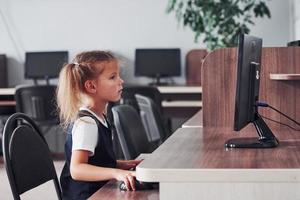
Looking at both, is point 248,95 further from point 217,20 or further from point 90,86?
point 217,20

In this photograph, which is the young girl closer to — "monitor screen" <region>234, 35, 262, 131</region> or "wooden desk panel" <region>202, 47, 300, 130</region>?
"monitor screen" <region>234, 35, 262, 131</region>

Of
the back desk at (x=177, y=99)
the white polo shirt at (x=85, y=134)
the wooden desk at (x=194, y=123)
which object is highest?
the white polo shirt at (x=85, y=134)

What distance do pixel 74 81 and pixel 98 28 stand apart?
14.1ft

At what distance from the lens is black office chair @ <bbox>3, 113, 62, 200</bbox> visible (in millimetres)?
1639

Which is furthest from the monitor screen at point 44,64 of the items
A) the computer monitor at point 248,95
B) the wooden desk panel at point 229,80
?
the computer monitor at point 248,95

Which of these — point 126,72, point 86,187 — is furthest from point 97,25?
point 86,187

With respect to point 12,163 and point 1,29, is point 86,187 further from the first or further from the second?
point 1,29

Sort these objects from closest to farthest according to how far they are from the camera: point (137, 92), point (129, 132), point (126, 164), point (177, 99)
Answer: point (126, 164), point (129, 132), point (137, 92), point (177, 99)

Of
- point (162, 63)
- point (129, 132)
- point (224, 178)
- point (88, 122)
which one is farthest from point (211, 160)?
point (162, 63)

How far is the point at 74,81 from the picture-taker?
1.92 metres

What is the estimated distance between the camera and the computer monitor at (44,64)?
6.11 meters

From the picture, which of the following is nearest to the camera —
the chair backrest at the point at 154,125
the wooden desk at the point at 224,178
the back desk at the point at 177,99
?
the wooden desk at the point at 224,178

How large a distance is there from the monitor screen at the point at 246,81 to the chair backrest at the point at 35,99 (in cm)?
350

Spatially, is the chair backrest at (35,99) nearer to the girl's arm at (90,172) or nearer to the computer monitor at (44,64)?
the computer monitor at (44,64)
